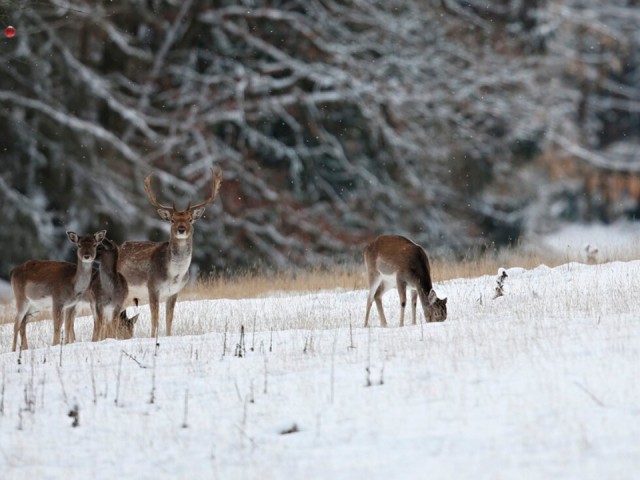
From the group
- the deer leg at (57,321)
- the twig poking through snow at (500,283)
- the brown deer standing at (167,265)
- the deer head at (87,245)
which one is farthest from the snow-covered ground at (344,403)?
the twig poking through snow at (500,283)

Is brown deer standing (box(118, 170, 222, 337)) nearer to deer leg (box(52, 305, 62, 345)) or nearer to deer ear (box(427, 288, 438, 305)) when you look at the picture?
deer leg (box(52, 305, 62, 345))

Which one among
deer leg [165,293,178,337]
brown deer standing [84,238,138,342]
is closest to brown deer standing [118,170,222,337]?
deer leg [165,293,178,337]

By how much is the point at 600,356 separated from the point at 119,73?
1968 centimetres

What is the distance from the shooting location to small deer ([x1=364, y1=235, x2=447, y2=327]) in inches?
476

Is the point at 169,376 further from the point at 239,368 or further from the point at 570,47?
the point at 570,47

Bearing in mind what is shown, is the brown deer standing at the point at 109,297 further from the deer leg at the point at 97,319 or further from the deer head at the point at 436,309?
the deer head at the point at 436,309

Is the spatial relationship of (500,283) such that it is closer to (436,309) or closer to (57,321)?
(436,309)

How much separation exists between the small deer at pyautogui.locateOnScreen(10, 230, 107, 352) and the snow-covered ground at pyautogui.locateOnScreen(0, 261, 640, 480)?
1.17 m

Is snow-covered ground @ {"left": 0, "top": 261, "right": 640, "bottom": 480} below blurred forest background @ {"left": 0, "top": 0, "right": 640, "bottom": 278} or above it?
below

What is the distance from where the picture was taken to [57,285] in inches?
461

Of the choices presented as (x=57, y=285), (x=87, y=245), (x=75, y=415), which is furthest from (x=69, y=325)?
(x=75, y=415)

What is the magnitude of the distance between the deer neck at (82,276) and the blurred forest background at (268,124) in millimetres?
11703

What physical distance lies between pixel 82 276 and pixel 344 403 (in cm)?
458

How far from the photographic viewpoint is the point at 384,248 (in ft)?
41.7
